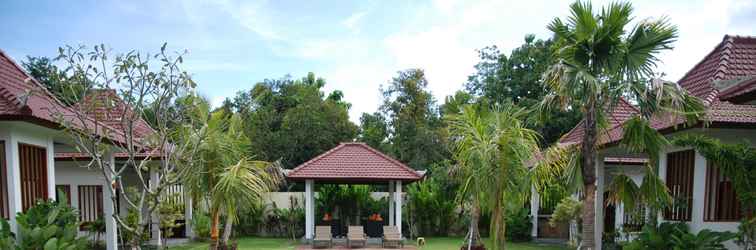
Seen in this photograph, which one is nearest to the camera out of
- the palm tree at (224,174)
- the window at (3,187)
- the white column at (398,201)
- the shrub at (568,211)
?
the window at (3,187)

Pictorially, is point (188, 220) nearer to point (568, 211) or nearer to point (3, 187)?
point (3, 187)

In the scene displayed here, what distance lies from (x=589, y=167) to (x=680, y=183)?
313cm

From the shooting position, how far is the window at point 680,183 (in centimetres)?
820

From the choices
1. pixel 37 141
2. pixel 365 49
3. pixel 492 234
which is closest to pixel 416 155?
pixel 365 49

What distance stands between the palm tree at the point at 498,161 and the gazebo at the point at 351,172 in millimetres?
5887

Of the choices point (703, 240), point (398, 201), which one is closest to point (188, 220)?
point (398, 201)

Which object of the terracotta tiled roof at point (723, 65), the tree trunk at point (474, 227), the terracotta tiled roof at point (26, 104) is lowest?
the tree trunk at point (474, 227)

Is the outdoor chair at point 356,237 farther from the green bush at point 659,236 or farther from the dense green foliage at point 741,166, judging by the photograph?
the dense green foliage at point 741,166

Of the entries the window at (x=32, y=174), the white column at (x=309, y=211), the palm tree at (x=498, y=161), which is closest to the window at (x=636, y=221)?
the palm tree at (x=498, y=161)

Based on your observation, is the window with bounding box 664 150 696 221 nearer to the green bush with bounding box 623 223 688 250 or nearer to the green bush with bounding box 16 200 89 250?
the green bush with bounding box 623 223 688 250

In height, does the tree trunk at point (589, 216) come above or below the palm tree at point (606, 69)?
below

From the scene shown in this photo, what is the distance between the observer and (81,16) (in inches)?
299

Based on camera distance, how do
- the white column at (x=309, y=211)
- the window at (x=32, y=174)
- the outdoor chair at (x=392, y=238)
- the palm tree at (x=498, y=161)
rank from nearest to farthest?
the window at (x=32, y=174)
the palm tree at (x=498, y=161)
the outdoor chair at (x=392, y=238)
the white column at (x=309, y=211)

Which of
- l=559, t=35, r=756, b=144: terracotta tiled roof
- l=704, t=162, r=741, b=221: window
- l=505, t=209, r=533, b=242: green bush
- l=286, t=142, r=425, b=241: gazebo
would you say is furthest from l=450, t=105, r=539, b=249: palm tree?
l=505, t=209, r=533, b=242: green bush
